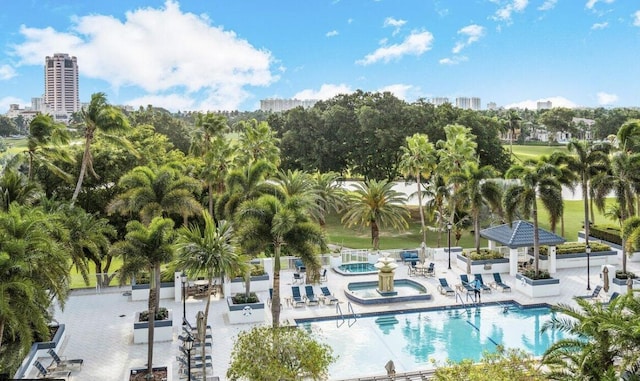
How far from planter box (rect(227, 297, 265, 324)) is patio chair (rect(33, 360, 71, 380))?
6596 mm

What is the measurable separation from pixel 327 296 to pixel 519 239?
10401 mm

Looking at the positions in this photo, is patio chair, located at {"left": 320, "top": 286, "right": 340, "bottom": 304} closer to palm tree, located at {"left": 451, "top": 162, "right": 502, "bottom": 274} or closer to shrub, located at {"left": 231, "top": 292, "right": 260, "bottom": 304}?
shrub, located at {"left": 231, "top": 292, "right": 260, "bottom": 304}

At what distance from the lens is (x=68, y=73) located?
591ft

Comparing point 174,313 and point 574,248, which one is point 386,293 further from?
point 574,248

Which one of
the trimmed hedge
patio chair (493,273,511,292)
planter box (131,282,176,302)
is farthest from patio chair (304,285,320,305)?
the trimmed hedge

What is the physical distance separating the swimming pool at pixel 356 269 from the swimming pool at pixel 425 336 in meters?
6.19

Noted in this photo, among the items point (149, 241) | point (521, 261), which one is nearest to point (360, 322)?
point (149, 241)

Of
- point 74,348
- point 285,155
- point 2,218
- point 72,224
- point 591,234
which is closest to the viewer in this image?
point 2,218

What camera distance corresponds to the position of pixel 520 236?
2864 cm

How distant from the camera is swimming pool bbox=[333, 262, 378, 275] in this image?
1195 inches

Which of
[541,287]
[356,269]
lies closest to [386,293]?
[356,269]

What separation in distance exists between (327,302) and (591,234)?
20.0 meters

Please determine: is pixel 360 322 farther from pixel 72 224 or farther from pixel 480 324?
pixel 72 224

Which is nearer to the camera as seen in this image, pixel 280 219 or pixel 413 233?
pixel 280 219
